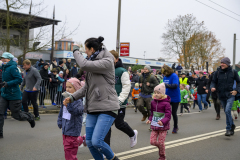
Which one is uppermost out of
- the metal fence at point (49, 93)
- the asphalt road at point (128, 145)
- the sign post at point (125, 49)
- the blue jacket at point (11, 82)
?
the sign post at point (125, 49)

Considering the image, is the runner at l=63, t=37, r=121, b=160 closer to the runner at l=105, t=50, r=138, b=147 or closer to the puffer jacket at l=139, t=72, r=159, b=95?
the runner at l=105, t=50, r=138, b=147

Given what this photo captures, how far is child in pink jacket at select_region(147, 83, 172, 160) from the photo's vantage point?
16.9ft

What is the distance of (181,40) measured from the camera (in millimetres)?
45344

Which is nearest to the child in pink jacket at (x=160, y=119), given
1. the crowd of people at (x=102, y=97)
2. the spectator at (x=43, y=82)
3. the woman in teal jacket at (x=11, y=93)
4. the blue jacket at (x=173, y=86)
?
the crowd of people at (x=102, y=97)

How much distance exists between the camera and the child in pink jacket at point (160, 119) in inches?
203

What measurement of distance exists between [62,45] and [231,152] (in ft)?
128

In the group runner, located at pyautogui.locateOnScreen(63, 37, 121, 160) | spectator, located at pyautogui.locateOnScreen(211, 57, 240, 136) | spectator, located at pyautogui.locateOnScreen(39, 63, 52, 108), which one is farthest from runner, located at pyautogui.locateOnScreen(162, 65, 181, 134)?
spectator, located at pyautogui.locateOnScreen(39, 63, 52, 108)

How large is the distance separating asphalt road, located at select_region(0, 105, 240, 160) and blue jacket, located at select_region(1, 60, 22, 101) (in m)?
0.99

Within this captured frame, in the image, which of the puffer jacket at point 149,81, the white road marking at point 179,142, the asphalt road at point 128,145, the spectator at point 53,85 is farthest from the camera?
the spectator at point 53,85

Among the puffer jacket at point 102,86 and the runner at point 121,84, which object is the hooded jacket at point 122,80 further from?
the puffer jacket at point 102,86

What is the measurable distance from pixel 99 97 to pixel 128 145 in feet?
9.69

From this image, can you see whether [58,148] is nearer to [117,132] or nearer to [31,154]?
[31,154]

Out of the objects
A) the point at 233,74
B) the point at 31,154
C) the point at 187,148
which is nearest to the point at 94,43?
the point at 31,154

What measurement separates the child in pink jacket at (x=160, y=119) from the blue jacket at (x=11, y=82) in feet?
11.3
